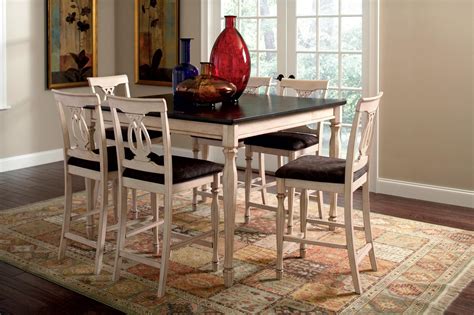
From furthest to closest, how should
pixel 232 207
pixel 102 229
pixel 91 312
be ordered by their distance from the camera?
pixel 102 229
pixel 232 207
pixel 91 312

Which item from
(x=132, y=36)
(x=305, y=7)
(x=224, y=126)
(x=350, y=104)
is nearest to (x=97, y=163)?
(x=224, y=126)

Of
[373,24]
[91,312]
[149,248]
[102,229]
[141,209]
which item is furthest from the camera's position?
[373,24]

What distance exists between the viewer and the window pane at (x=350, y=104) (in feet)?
18.5

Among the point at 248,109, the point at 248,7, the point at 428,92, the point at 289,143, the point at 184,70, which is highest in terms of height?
the point at 248,7

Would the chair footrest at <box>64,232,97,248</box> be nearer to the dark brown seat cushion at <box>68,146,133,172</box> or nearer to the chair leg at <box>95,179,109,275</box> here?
the chair leg at <box>95,179,109,275</box>

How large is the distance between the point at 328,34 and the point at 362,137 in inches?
98.9

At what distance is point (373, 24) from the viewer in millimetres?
5316

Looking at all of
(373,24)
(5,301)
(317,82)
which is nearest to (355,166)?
(317,82)

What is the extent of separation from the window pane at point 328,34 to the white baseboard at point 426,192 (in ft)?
4.16

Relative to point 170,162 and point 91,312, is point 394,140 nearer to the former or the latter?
point 170,162

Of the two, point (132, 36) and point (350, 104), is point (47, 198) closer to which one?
point (132, 36)

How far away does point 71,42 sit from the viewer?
6.75 metres

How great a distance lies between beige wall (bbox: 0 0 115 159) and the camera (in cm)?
625

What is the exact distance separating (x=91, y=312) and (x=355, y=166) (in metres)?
1.51
